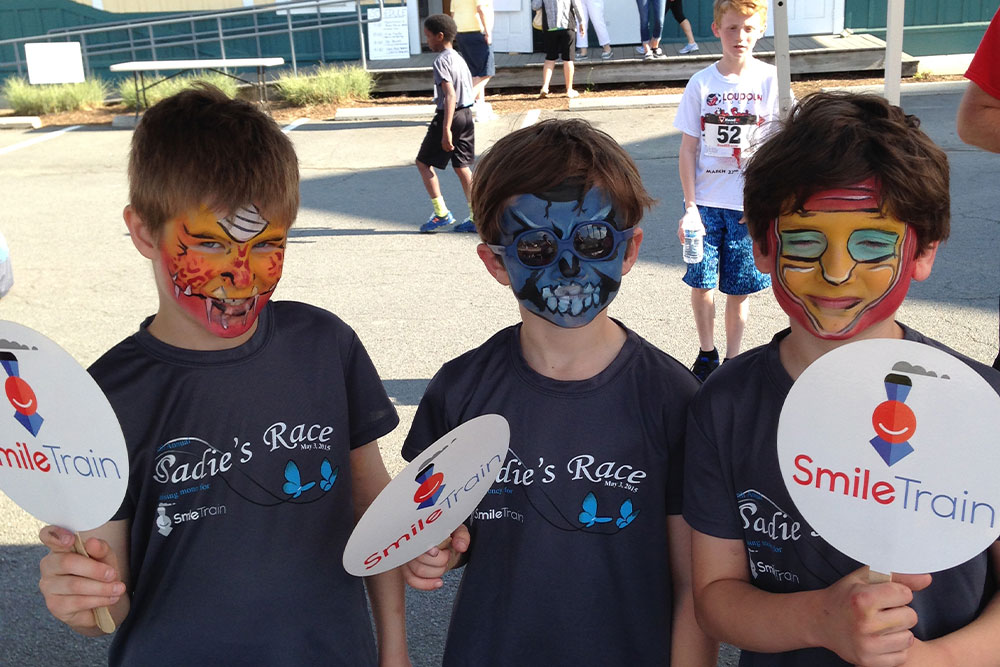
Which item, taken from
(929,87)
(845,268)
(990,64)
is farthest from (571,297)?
(929,87)

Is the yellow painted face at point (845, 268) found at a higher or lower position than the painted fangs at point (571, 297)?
higher

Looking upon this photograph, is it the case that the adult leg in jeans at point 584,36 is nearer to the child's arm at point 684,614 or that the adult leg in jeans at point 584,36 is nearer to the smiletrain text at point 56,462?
the child's arm at point 684,614

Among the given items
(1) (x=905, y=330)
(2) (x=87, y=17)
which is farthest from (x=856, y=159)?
(2) (x=87, y=17)

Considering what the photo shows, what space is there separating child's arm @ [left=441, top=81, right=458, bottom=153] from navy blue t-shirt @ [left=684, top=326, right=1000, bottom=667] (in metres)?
6.22

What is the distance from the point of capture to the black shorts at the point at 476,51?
37.9 feet

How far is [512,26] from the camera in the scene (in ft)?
53.7

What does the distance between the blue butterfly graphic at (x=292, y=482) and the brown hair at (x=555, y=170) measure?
0.61 meters

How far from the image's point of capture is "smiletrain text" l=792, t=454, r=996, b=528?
139 cm

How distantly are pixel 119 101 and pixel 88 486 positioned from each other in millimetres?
16323

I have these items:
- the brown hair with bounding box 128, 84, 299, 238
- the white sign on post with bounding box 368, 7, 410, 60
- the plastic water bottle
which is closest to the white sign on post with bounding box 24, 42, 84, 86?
the white sign on post with bounding box 368, 7, 410, 60

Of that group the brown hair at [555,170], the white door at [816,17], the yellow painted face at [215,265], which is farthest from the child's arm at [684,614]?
the white door at [816,17]

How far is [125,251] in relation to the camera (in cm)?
784

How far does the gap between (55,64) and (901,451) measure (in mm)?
16537

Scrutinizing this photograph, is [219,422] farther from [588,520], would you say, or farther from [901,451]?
[901,451]
